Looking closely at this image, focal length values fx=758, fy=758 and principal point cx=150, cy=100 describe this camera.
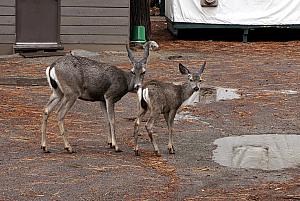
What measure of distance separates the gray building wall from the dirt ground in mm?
1859

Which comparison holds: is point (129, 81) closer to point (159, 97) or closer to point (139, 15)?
point (159, 97)

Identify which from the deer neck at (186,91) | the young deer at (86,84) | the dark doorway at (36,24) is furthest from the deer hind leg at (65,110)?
the dark doorway at (36,24)

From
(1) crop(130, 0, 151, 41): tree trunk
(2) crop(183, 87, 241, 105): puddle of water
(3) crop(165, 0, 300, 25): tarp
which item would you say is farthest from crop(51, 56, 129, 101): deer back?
(3) crop(165, 0, 300, 25): tarp

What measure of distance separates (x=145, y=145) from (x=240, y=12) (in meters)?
12.8

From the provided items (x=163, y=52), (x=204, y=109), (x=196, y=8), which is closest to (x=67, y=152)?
(x=204, y=109)

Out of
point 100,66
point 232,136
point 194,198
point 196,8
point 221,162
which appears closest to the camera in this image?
point 194,198

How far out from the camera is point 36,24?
17.7 meters

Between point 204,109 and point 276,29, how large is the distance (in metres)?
11.1

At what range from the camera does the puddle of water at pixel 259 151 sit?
8.31 m

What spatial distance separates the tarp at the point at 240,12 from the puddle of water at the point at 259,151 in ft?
38.3

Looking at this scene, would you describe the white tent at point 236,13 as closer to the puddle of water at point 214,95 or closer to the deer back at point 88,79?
the puddle of water at point 214,95

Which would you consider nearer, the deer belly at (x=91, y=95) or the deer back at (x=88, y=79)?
the deer back at (x=88, y=79)

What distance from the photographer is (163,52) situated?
19344mm

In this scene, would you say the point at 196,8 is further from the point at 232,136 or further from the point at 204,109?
the point at 232,136
